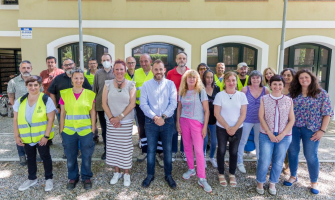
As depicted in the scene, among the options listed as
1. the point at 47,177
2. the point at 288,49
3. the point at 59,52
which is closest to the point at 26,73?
the point at 47,177

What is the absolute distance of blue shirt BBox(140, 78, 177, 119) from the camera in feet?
10.7

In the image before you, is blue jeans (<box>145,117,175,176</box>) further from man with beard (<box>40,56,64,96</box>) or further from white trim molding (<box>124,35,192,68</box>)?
white trim molding (<box>124,35,192,68</box>)

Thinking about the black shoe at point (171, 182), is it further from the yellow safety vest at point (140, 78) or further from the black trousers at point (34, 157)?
the black trousers at point (34, 157)

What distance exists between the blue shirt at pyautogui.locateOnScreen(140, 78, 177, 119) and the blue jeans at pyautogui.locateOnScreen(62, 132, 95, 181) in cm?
91

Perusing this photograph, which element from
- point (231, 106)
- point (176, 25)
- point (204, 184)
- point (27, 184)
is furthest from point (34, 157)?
point (176, 25)

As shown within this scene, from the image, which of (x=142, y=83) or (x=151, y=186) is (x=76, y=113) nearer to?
(x=142, y=83)

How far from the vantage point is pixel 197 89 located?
3.29 metres

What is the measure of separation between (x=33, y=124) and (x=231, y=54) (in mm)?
6298

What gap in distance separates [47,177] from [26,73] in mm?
1819

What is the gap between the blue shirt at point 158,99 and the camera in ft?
10.7

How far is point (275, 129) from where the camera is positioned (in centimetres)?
309

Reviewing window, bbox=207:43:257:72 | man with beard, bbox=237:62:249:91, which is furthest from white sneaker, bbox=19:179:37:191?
window, bbox=207:43:257:72

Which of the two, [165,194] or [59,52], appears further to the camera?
[59,52]

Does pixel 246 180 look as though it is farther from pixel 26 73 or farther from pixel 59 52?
pixel 59 52
